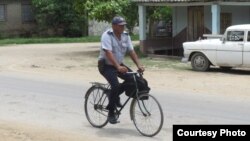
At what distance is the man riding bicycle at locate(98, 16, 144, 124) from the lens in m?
8.55

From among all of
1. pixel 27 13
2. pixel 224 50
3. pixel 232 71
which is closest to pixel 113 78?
pixel 224 50

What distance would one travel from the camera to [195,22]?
85.3ft

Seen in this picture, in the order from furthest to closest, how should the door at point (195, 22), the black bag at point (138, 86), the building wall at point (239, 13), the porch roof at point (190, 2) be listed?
1. the door at point (195, 22)
2. the building wall at point (239, 13)
3. the porch roof at point (190, 2)
4. the black bag at point (138, 86)

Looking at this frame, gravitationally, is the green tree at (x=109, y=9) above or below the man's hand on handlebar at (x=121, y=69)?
above

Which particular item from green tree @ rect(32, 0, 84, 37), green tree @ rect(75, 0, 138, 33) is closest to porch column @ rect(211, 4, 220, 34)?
green tree @ rect(75, 0, 138, 33)

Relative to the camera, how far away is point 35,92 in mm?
13711

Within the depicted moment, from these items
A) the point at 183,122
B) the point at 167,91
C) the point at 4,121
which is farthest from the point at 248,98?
the point at 4,121

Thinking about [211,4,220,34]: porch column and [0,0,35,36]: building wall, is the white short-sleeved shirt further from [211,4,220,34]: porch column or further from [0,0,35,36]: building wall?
[0,0,35,36]: building wall

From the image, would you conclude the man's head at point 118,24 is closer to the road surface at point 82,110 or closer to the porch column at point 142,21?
the road surface at point 82,110

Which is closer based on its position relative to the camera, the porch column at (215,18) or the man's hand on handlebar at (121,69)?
the man's hand on handlebar at (121,69)

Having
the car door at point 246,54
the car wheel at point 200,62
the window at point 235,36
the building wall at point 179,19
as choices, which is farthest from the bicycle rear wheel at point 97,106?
the building wall at point 179,19

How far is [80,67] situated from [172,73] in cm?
427

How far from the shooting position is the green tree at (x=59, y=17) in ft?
144

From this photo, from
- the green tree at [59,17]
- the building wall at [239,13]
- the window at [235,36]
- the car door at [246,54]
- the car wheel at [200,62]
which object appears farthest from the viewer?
the green tree at [59,17]
